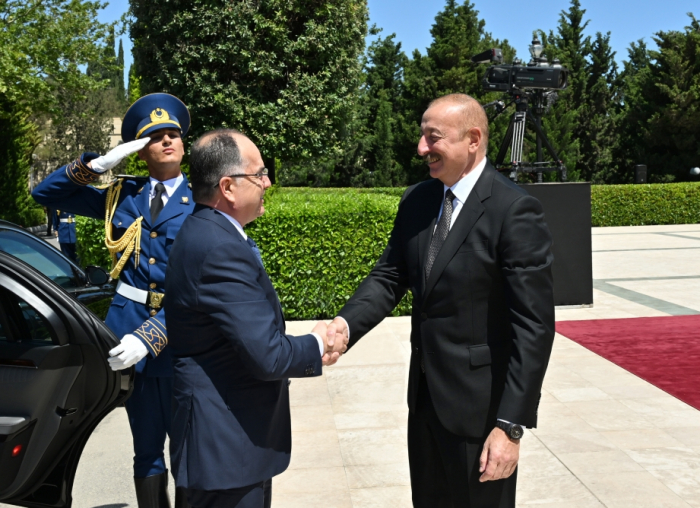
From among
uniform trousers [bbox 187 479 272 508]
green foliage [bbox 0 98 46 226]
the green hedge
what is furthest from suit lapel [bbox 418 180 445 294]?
green foliage [bbox 0 98 46 226]

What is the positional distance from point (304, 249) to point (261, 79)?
9974 millimetres

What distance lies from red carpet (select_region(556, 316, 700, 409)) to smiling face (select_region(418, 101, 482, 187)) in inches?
151

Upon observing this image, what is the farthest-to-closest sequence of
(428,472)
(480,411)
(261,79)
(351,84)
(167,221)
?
→ (351,84) < (261,79) < (167,221) < (428,472) < (480,411)

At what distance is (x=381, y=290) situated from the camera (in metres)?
3.12

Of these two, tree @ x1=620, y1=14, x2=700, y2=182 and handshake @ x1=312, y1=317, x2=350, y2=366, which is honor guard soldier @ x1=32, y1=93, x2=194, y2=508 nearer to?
handshake @ x1=312, y1=317, x2=350, y2=366

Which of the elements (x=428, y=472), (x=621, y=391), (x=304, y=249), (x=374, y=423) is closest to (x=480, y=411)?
(x=428, y=472)

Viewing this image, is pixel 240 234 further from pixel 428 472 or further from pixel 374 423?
pixel 374 423

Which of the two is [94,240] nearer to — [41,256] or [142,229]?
[41,256]

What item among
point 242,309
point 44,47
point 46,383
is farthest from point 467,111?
point 44,47

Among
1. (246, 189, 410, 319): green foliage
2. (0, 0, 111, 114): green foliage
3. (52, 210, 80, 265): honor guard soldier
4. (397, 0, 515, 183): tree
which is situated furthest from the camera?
(397, 0, 515, 183): tree

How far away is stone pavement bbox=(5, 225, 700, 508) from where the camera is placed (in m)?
4.08

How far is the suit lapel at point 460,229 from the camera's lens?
Answer: 2.61 metres

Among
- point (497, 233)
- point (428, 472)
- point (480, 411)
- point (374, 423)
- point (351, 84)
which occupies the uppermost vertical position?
point (351, 84)

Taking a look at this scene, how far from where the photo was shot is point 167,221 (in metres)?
3.40
